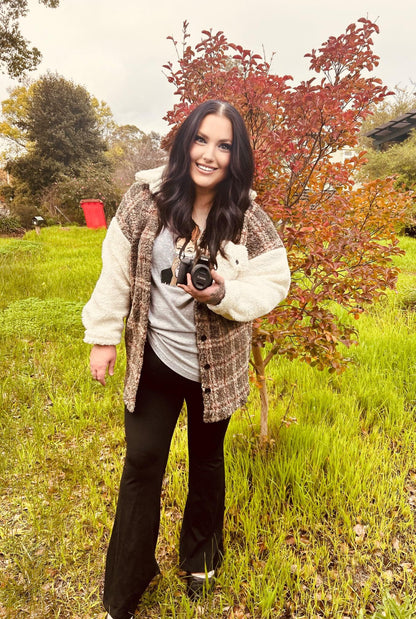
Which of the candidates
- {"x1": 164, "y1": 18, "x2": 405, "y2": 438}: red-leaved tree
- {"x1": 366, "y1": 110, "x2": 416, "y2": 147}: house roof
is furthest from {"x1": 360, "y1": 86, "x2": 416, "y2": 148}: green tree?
{"x1": 164, "y1": 18, "x2": 405, "y2": 438}: red-leaved tree

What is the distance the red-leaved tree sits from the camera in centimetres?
193

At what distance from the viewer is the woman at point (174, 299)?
1407 millimetres

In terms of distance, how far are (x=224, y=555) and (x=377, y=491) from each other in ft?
3.19

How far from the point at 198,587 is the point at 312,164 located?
228 cm

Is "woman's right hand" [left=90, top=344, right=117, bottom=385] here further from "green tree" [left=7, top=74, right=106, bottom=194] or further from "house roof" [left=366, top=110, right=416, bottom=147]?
"green tree" [left=7, top=74, right=106, bottom=194]

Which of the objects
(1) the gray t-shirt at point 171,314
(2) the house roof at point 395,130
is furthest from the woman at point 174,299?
(2) the house roof at point 395,130

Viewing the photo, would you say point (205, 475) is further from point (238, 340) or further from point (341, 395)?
point (341, 395)

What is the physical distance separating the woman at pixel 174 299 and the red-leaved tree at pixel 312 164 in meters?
0.54

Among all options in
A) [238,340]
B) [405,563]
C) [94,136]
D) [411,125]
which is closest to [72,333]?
[238,340]

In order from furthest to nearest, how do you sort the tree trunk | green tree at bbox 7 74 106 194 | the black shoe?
green tree at bbox 7 74 106 194 < the tree trunk < the black shoe

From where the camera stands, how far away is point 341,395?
3.05 metres

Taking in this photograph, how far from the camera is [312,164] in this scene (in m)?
2.20

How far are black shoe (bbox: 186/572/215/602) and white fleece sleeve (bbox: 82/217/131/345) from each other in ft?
4.05

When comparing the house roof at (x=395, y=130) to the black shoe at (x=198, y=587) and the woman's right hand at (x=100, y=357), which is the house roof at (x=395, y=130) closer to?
the woman's right hand at (x=100, y=357)
